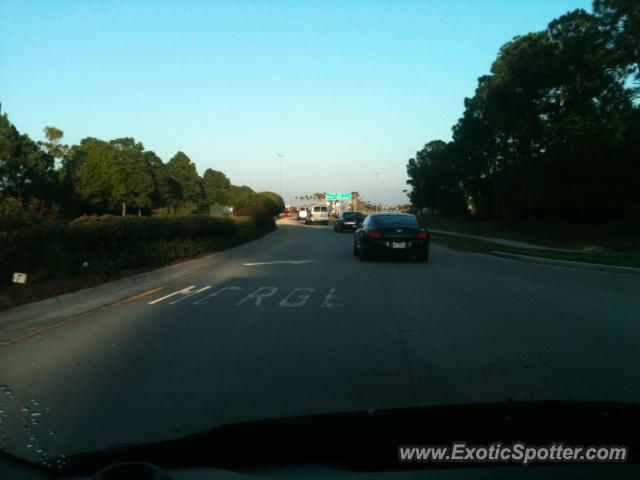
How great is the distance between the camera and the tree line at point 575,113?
32.3 m

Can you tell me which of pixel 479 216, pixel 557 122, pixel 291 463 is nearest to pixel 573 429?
pixel 291 463

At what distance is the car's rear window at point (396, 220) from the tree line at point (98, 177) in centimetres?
2903

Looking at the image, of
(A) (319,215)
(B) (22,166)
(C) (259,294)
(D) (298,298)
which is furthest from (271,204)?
(D) (298,298)

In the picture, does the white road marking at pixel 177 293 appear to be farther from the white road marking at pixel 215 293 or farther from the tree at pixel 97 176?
the tree at pixel 97 176

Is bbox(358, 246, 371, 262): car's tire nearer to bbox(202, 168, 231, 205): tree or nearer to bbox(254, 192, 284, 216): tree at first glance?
bbox(254, 192, 284, 216): tree

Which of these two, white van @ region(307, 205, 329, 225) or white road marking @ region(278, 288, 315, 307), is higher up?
white van @ region(307, 205, 329, 225)

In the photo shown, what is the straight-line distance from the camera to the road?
15.4 feet

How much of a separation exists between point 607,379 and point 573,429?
2.98 m

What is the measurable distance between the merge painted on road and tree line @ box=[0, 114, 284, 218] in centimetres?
3370

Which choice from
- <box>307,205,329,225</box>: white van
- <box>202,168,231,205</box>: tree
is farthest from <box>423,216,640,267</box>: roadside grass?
<box>202,168,231,205</box>: tree

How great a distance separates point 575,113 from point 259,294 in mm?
33240

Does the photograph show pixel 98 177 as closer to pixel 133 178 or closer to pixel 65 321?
pixel 133 178

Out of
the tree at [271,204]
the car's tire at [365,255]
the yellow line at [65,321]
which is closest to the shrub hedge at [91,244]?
the yellow line at [65,321]

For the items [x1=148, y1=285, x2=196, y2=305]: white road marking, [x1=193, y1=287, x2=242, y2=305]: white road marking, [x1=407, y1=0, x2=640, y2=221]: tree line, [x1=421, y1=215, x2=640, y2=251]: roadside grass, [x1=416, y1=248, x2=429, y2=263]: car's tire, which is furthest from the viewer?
[x1=407, y1=0, x2=640, y2=221]: tree line
